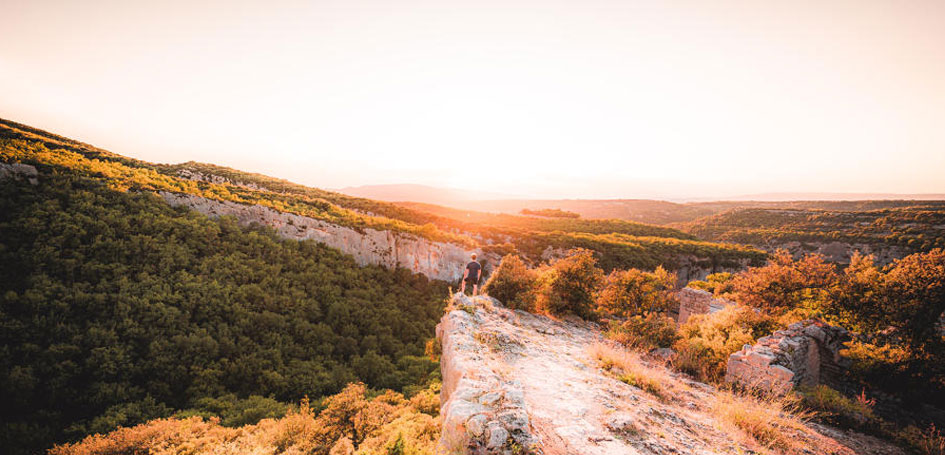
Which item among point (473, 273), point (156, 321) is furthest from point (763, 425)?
point (156, 321)

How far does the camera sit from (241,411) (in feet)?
35.8

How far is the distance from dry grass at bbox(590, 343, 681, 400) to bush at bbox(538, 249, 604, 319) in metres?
3.78

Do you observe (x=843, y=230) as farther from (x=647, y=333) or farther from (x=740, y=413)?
(x=740, y=413)

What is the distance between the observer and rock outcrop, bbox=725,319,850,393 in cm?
769

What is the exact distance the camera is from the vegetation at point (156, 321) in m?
9.77

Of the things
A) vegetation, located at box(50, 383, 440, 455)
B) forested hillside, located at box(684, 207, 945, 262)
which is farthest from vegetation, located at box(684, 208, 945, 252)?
vegetation, located at box(50, 383, 440, 455)

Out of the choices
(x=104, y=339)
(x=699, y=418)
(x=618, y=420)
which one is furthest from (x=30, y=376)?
(x=699, y=418)

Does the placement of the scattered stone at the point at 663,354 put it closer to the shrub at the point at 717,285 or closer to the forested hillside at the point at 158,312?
the forested hillside at the point at 158,312

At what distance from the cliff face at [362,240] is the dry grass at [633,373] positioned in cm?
2079

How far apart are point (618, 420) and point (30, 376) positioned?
17.2 meters

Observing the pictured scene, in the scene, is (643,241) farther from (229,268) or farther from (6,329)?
(6,329)

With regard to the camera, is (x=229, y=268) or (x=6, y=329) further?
(x=229, y=268)

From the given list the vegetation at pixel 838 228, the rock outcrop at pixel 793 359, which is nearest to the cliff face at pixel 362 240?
the rock outcrop at pixel 793 359

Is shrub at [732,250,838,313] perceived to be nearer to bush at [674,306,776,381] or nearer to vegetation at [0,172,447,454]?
bush at [674,306,776,381]
